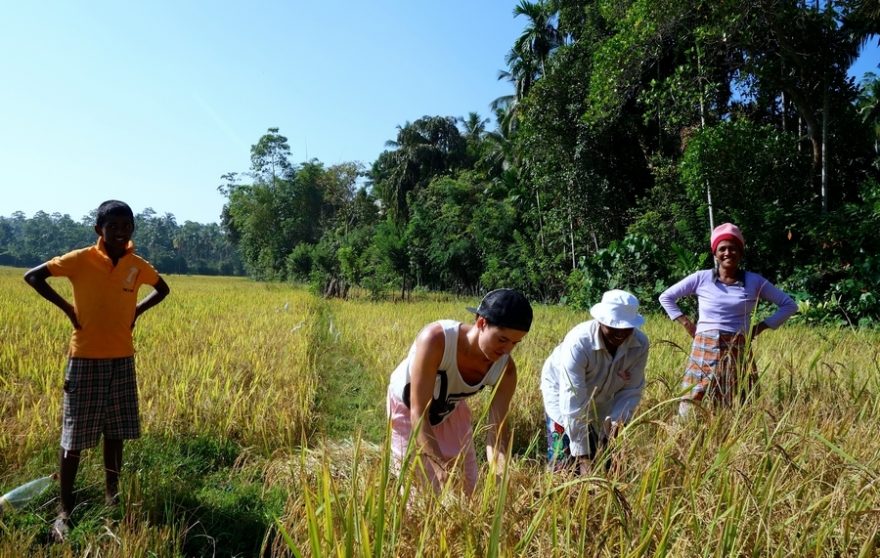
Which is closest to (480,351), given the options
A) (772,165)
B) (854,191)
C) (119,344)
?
(119,344)

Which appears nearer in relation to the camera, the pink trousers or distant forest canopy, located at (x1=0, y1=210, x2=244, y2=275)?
the pink trousers

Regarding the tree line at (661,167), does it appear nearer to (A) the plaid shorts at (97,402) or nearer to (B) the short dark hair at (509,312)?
(B) the short dark hair at (509,312)

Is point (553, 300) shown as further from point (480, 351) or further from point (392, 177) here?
point (480, 351)

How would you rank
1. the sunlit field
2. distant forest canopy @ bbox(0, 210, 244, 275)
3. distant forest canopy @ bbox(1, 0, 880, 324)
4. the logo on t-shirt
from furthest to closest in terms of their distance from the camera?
distant forest canopy @ bbox(0, 210, 244, 275), distant forest canopy @ bbox(1, 0, 880, 324), the logo on t-shirt, the sunlit field

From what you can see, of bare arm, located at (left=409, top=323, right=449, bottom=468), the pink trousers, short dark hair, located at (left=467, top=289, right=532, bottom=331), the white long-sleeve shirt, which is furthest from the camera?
the white long-sleeve shirt

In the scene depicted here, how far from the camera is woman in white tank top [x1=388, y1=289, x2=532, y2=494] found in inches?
66.2

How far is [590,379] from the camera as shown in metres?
2.40

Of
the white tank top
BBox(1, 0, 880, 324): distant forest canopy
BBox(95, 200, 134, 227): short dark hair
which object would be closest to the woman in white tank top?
the white tank top

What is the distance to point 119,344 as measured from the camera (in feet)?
8.17

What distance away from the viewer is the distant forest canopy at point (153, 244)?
66.1 meters

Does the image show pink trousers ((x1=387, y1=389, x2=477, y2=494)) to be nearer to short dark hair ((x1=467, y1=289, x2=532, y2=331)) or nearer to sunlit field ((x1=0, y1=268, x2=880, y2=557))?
sunlit field ((x1=0, y1=268, x2=880, y2=557))

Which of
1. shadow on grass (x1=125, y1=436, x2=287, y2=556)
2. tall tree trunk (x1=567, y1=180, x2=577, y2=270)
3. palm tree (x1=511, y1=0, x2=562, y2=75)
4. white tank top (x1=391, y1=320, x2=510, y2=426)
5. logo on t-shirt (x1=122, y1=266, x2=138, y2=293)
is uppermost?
palm tree (x1=511, y1=0, x2=562, y2=75)

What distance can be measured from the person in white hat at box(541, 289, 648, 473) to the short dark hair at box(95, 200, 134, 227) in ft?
6.75

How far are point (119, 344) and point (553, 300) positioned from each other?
51.9 ft
